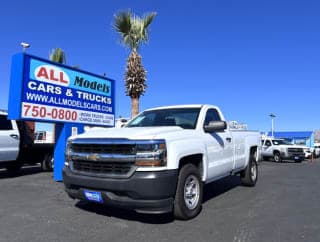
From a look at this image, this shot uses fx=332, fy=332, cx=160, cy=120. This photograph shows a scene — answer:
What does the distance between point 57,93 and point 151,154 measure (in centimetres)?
600

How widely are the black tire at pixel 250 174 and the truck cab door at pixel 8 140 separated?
7085mm

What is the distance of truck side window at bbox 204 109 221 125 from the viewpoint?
675 cm

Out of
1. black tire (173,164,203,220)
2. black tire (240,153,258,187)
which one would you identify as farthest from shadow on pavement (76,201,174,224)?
black tire (240,153,258,187)

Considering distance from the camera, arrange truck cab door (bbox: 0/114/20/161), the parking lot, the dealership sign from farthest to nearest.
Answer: truck cab door (bbox: 0/114/20/161), the dealership sign, the parking lot

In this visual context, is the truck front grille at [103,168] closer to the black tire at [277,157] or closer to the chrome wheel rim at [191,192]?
the chrome wheel rim at [191,192]

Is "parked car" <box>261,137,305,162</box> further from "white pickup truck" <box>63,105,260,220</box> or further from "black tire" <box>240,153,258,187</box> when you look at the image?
"white pickup truck" <box>63,105,260,220</box>

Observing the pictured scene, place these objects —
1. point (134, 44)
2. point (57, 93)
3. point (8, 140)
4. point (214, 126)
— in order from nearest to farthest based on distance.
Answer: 1. point (214, 126)
2. point (57, 93)
3. point (8, 140)
4. point (134, 44)

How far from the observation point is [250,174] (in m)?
8.98

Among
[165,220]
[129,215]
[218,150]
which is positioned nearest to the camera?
[165,220]

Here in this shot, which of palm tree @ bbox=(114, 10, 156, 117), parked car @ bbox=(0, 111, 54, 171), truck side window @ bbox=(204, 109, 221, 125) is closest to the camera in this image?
truck side window @ bbox=(204, 109, 221, 125)

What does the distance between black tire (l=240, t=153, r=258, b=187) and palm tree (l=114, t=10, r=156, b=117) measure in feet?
33.4

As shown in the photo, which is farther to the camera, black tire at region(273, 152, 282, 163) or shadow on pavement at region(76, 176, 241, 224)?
black tire at region(273, 152, 282, 163)

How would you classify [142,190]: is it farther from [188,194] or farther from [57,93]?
[57,93]

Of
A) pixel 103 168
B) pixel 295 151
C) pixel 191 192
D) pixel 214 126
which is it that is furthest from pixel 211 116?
pixel 295 151
